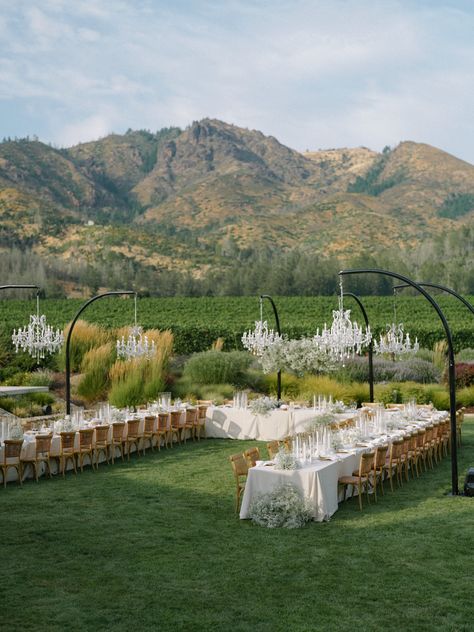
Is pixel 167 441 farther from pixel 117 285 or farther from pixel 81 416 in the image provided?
pixel 117 285

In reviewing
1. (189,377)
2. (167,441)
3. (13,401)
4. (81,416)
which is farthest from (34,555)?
(189,377)

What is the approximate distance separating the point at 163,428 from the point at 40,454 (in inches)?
160

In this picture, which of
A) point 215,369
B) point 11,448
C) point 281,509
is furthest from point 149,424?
point 215,369

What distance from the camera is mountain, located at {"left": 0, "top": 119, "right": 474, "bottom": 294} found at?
85250mm

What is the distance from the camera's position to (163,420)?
17562 millimetres

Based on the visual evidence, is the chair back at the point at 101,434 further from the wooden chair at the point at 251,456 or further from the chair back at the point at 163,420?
A: the wooden chair at the point at 251,456

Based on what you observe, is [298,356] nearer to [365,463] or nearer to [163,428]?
[163,428]

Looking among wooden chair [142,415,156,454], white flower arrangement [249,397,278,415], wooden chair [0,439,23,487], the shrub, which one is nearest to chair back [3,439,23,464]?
wooden chair [0,439,23,487]

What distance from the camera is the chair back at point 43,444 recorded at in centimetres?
1346

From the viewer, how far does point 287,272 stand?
76.1 meters

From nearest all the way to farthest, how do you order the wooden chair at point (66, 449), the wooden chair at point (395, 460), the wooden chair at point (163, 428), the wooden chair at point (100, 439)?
the wooden chair at point (395, 460)
the wooden chair at point (66, 449)
the wooden chair at point (100, 439)
the wooden chair at point (163, 428)

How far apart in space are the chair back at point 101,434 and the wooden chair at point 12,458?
1.94 metres

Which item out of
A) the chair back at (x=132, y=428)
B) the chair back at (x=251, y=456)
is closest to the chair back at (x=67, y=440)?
the chair back at (x=132, y=428)

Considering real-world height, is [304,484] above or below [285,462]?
below
